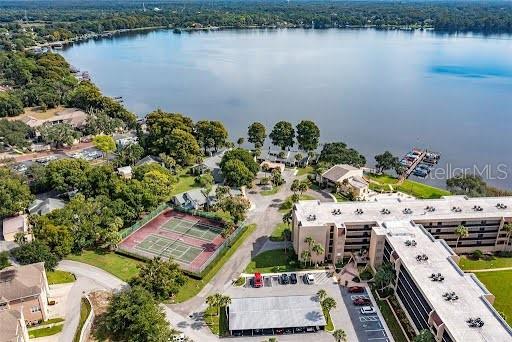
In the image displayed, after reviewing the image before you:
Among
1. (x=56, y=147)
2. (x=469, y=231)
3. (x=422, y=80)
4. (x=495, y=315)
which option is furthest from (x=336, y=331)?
(x=422, y=80)

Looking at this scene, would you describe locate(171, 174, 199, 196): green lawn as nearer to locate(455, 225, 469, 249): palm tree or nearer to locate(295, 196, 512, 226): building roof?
locate(295, 196, 512, 226): building roof

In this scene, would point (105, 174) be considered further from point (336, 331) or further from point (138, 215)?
point (336, 331)

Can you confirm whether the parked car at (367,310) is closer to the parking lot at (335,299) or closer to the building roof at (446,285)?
the parking lot at (335,299)

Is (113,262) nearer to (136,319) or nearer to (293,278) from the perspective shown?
(136,319)

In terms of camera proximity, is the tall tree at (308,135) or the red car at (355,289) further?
the tall tree at (308,135)

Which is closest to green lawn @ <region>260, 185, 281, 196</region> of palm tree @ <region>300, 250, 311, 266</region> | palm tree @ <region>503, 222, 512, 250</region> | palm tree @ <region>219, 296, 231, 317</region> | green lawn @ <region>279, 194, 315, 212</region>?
green lawn @ <region>279, 194, 315, 212</region>

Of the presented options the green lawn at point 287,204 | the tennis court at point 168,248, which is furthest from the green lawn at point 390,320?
the tennis court at point 168,248

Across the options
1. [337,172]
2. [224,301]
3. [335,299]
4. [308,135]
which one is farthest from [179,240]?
[308,135]
